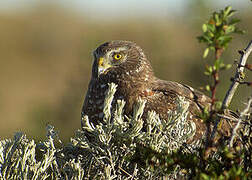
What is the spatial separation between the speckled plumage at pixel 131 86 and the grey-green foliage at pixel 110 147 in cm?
108

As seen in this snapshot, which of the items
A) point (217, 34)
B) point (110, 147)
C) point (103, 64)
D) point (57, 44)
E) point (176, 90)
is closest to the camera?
point (217, 34)

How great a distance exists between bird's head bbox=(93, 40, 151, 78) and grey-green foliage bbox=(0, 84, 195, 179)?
→ 156 centimetres

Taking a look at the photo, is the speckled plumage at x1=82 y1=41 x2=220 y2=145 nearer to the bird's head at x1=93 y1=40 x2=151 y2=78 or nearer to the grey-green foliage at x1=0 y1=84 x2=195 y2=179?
the bird's head at x1=93 y1=40 x2=151 y2=78

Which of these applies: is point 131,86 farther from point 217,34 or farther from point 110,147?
point 217,34

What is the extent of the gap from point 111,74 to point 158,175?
1969mm

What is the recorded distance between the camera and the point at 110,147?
334 cm

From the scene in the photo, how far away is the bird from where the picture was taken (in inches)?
185

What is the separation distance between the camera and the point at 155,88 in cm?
498

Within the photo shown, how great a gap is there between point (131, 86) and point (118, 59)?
424 mm

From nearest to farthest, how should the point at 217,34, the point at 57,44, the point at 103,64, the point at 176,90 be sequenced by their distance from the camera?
the point at 217,34 < the point at 176,90 < the point at 103,64 < the point at 57,44

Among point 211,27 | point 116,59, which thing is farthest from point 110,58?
point 211,27

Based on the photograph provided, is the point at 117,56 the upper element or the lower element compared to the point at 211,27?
lower

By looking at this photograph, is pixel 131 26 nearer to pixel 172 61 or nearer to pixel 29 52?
pixel 29 52

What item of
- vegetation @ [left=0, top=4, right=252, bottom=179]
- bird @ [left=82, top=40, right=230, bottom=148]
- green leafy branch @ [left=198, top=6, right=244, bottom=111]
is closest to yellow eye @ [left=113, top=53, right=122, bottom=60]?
bird @ [left=82, top=40, right=230, bottom=148]
